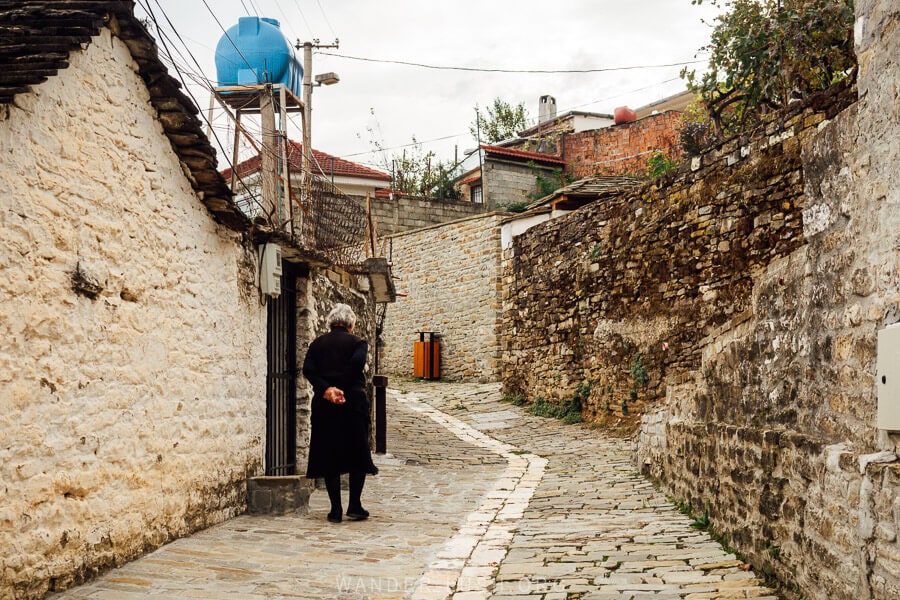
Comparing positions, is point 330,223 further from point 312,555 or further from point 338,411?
point 312,555

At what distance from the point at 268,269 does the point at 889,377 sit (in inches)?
204

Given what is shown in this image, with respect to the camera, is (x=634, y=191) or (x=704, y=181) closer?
(x=704, y=181)

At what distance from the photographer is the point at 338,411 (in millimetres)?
6457

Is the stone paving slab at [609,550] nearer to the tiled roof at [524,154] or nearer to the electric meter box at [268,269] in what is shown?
the electric meter box at [268,269]

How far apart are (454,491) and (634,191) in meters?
7.37

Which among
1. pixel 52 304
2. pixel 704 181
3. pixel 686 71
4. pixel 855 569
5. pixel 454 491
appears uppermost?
pixel 686 71

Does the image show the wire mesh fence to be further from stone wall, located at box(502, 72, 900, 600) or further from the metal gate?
stone wall, located at box(502, 72, 900, 600)

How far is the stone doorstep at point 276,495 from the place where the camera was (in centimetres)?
646

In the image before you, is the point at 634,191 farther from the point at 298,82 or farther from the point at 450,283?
the point at 450,283

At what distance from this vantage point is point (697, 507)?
232 inches

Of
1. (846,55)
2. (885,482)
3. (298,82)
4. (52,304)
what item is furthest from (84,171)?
(846,55)

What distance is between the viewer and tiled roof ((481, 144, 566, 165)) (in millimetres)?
26703

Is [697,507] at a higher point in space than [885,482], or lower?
lower

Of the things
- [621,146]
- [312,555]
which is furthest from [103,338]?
[621,146]
